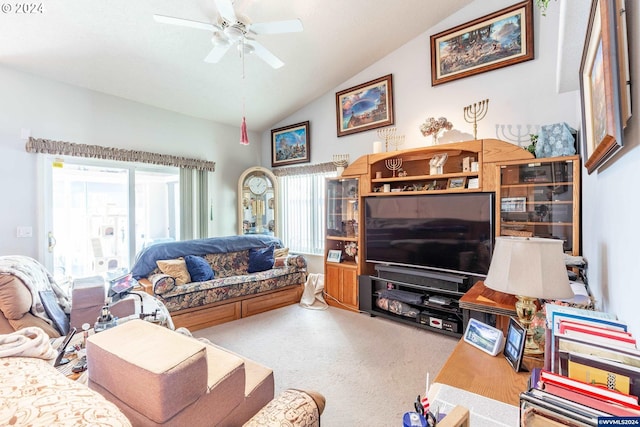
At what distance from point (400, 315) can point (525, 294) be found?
2474 millimetres

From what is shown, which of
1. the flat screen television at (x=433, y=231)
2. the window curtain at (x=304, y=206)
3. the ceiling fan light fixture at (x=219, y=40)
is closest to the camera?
the ceiling fan light fixture at (x=219, y=40)

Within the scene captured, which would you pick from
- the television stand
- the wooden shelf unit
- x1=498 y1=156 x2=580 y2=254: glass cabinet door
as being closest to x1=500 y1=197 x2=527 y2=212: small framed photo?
x1=498 y1=156 x2=580 y2=254: glass cabinet door

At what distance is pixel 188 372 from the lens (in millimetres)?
926

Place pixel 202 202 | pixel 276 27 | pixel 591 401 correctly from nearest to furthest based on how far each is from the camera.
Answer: pixel 591 401
pixel 276 27
pixel 202 202

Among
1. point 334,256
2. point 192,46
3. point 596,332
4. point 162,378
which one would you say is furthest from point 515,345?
point 192,46

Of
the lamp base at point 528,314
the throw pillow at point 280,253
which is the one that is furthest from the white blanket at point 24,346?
the throw pillow at point 280,253

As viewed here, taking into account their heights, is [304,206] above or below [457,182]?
below

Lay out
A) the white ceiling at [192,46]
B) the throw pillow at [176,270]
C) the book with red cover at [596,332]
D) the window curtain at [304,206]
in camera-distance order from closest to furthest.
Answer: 1. the book with red cover at [596,332]
2. the white ceiling at [192,46]
3. the throw pillow at [176,270]
4. the window curtain at [304,206]

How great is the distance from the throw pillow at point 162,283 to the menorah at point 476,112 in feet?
12.2

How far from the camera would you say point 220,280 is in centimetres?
375

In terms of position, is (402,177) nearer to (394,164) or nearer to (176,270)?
(394,164)

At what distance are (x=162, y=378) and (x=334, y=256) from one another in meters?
3.52

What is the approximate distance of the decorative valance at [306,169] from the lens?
15.5ft

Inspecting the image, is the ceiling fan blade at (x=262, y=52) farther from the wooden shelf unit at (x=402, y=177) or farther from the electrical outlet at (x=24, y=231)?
the electrical outlet at (x=24, y=231)
